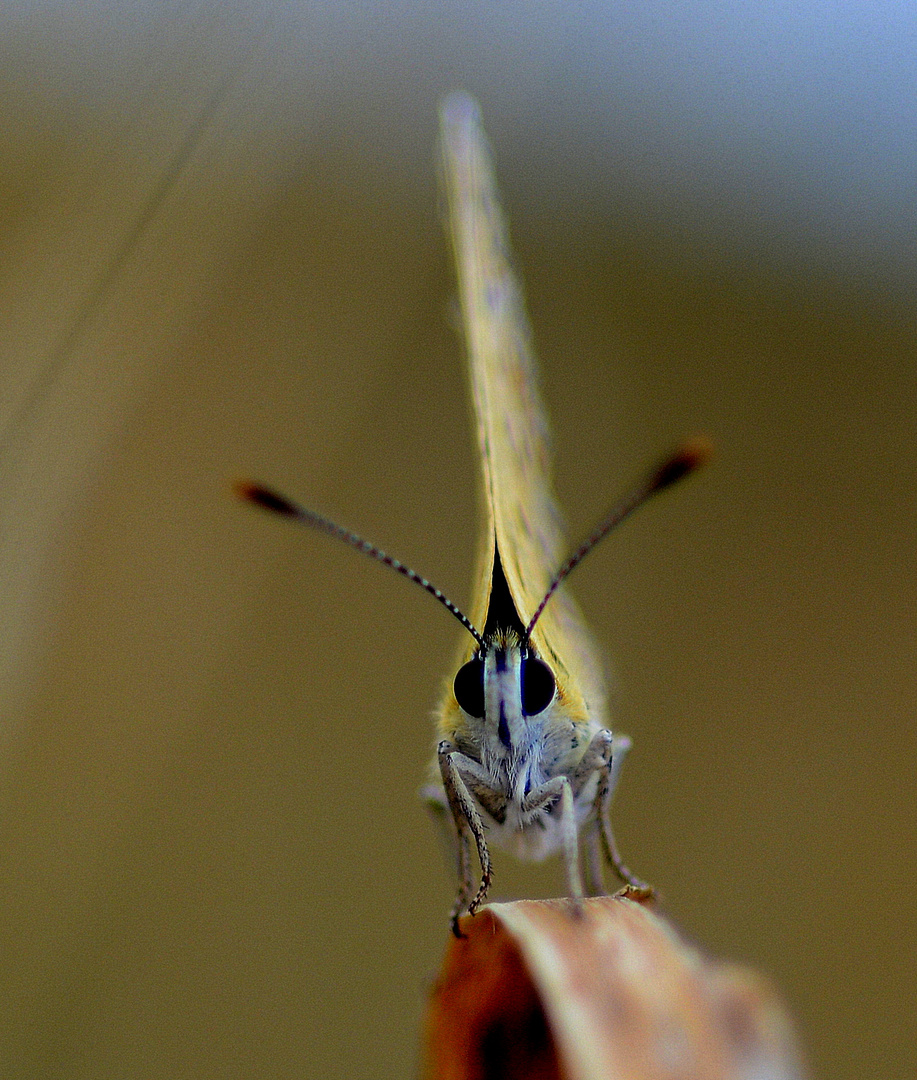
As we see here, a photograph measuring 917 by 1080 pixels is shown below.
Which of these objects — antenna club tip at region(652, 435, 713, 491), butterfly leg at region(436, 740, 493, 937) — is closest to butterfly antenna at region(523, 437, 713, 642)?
antenna club tip at region(652, 435, 713, 491)

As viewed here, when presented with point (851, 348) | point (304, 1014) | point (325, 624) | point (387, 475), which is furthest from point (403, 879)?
point (851, 348)

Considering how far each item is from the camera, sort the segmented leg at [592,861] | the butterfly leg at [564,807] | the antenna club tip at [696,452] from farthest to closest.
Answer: the segmented leg at [592,861] < the butterfly leg at [564,807] < the antenna club tip at [696,452]

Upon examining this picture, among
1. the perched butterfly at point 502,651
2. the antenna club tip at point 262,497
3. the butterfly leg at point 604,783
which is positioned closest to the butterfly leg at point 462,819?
the perched butterfly at point 502,651

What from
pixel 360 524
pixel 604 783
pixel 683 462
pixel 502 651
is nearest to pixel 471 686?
pixel 502 651

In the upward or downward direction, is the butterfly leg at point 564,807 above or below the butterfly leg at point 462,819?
above

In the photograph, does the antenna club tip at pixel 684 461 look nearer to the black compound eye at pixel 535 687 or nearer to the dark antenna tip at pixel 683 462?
the dark antenna tip at pixel 683 462

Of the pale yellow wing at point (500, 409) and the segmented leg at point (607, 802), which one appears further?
the segmented leg at point (607, 802)

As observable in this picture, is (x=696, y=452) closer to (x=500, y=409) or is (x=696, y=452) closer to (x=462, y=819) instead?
(x=500, y=409)

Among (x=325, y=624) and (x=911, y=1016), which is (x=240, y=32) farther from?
(x=911, y=1016)

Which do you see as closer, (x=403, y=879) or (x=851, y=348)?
(x=403, y=879)

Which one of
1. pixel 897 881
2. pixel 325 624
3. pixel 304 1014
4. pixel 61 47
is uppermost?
pixel 61 47
